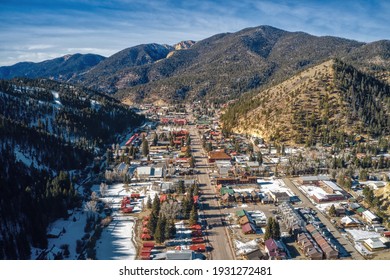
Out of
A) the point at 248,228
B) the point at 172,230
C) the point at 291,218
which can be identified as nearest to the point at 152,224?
the point at 172,230

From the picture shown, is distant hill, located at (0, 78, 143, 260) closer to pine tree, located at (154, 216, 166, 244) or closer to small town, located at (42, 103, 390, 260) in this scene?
small town, located at (42, 103, 390, 260)

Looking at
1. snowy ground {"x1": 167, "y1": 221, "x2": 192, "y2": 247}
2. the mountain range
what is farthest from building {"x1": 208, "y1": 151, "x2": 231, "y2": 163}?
the mountain range

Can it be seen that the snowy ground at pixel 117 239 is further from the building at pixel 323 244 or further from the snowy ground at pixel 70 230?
the building at pixel 323 244

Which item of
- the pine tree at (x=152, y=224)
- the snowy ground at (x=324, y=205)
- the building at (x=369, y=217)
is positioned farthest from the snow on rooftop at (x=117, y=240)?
the building at (x=369, y=217)

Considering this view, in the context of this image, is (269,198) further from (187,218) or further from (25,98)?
(25,98)

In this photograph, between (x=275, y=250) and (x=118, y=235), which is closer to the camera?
(x=275, y=250)

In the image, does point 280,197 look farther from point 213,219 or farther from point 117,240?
point 117,240
